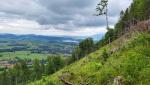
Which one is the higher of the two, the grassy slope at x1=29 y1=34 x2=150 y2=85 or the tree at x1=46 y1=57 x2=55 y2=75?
the grassy slope at x1=29 y1=34 x2=150 y2=85

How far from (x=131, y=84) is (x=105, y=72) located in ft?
17.4

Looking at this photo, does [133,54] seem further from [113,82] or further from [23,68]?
[23,68]

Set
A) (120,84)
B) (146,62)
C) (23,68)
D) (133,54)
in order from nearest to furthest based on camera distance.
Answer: (120,84) → (146,62) → (133,54) → (23,68)

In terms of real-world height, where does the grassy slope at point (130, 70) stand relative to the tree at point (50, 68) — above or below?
above

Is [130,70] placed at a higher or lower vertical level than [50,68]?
higher

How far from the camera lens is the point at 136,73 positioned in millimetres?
31672

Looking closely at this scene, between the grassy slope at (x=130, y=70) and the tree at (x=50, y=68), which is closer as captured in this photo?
the grassy slope at (x=130, y=70)

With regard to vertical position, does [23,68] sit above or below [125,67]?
below

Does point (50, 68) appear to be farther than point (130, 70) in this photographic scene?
Yes

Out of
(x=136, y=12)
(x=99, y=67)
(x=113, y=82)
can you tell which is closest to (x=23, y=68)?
(x=136, y=12)

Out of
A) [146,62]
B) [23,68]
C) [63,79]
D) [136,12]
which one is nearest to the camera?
[146,62]

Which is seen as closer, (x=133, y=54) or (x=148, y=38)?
(x=133, y=54)

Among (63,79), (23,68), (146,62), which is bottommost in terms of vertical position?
(23,68)

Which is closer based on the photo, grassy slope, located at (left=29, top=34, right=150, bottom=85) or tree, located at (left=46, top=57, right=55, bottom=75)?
grassy slope, located at (left=29, top=34, right=150, bottom=85)
